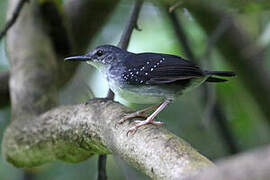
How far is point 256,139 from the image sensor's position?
588cm

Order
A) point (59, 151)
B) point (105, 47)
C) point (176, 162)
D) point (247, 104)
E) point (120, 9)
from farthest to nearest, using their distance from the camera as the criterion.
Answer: point (120, 9) < point (247, 104) < point (105, 47) < point (59, 151) < point (176, 162)

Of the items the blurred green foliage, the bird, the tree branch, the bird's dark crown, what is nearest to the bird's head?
the bird's dark crown

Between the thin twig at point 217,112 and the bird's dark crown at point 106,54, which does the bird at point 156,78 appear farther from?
the thin twig at point 217,112

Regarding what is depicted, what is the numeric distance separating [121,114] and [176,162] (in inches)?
39.7

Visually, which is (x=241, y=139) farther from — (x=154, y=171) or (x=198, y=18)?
(x=154, y=171)

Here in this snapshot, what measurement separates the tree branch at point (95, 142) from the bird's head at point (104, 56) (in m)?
0.66

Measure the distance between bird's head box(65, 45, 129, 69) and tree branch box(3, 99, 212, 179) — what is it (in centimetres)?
66

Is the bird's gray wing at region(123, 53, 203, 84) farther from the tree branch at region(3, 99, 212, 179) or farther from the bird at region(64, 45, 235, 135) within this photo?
the tree branch at region(3, 99, 212, 179)

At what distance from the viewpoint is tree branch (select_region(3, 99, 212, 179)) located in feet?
6.59

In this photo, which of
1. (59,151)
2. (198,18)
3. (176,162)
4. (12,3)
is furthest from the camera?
(198,18)

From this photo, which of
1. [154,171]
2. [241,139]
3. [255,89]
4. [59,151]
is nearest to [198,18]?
[255,89]

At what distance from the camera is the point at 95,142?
113 inches

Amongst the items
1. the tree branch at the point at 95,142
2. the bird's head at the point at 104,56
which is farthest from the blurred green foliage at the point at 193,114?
the tree branch at the point at 95,142

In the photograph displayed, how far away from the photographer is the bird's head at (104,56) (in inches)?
148
